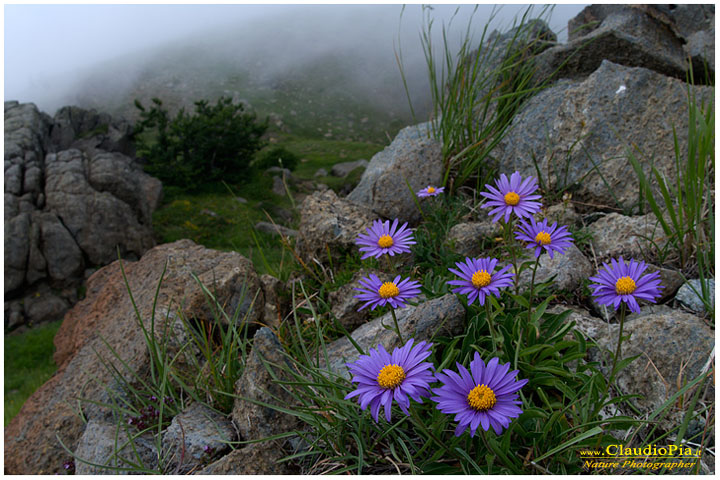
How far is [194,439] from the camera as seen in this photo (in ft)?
7.53

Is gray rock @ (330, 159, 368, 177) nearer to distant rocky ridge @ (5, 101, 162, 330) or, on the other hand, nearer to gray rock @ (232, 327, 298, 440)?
distant rocky ridge @ (5, 101, 162, 330)

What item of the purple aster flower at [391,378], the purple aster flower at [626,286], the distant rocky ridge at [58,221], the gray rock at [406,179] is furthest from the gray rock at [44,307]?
the purple aster flower at [626,286]

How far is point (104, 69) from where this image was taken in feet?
143

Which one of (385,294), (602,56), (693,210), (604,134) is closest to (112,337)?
(385,294)

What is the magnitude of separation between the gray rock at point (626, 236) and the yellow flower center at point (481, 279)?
1858 mm

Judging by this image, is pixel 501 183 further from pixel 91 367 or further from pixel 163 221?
pixel 163 221

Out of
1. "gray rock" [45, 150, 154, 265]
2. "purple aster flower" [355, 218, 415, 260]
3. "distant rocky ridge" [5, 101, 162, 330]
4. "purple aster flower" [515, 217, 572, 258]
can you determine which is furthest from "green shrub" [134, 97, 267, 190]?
"purple aster flower" [515, 217, 572, 258]

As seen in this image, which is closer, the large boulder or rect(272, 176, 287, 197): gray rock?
the large boulder

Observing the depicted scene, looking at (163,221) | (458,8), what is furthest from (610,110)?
(163,221)

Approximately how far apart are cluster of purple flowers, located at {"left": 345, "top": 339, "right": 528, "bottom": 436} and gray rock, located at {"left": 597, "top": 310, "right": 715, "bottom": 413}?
117 centimetres

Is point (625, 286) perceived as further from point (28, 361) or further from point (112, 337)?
point (28, 361)

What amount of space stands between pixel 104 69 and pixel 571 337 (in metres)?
50.2

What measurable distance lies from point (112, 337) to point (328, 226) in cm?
170

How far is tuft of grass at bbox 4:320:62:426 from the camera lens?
8.96 metres
